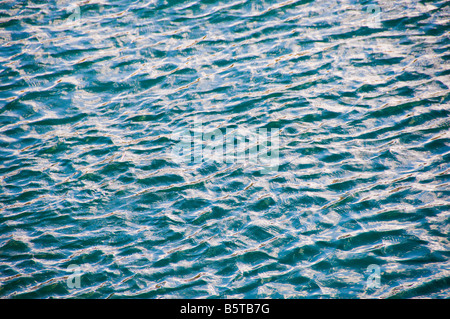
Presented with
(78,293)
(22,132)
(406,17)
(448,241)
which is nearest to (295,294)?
(448,241)

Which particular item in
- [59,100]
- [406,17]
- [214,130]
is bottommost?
[214,130]

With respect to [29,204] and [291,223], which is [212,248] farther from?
[29,204]

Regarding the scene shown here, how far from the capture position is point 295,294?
203 inches

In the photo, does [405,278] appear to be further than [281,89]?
No

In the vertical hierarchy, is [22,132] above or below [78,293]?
above

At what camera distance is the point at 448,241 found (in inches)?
216

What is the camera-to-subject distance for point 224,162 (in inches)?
276

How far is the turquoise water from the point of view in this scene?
5.49m

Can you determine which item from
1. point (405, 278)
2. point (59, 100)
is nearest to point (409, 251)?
point (405, 278)

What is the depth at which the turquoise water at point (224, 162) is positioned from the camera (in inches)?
216

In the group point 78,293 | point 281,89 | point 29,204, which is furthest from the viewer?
point 281,89
